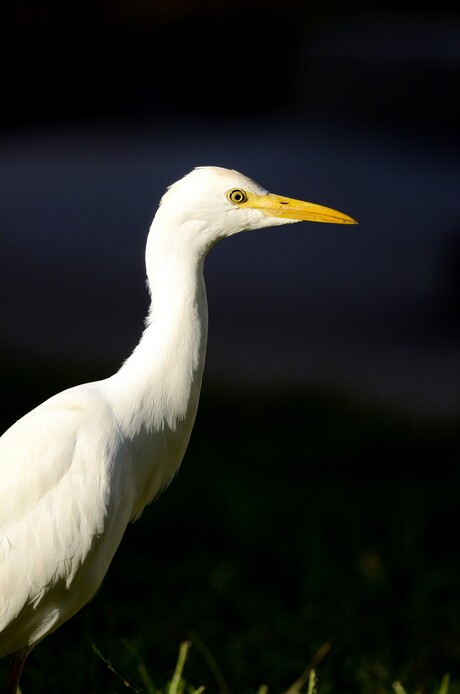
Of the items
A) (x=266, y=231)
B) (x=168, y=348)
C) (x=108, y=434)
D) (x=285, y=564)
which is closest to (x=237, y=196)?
(x=168, y=348)

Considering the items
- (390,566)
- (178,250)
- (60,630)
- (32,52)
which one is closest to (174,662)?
(60,630)

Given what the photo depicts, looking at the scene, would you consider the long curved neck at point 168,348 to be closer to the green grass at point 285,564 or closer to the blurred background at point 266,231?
the green grass at point 285,564

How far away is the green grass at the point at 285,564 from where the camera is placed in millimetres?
2844

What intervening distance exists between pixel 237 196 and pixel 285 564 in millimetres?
1806

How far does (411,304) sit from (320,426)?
0.78 meters

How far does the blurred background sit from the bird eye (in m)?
1.88

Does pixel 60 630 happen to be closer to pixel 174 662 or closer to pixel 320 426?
pixel 174 662

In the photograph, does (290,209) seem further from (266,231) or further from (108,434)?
(266,231)

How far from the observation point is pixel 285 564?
3.43 metres

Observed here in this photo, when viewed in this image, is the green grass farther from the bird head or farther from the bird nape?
the bird head

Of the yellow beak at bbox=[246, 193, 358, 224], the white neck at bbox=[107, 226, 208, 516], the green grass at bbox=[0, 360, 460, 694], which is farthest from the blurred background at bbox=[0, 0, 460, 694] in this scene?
the yellow beak at bbox=[246, 193, 358, 224]

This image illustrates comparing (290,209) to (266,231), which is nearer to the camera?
(290,209)

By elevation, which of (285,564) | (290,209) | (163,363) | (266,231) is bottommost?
(285,564)

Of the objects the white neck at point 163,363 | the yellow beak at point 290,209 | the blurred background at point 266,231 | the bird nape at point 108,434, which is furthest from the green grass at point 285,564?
the yellow beak at point 290,209
